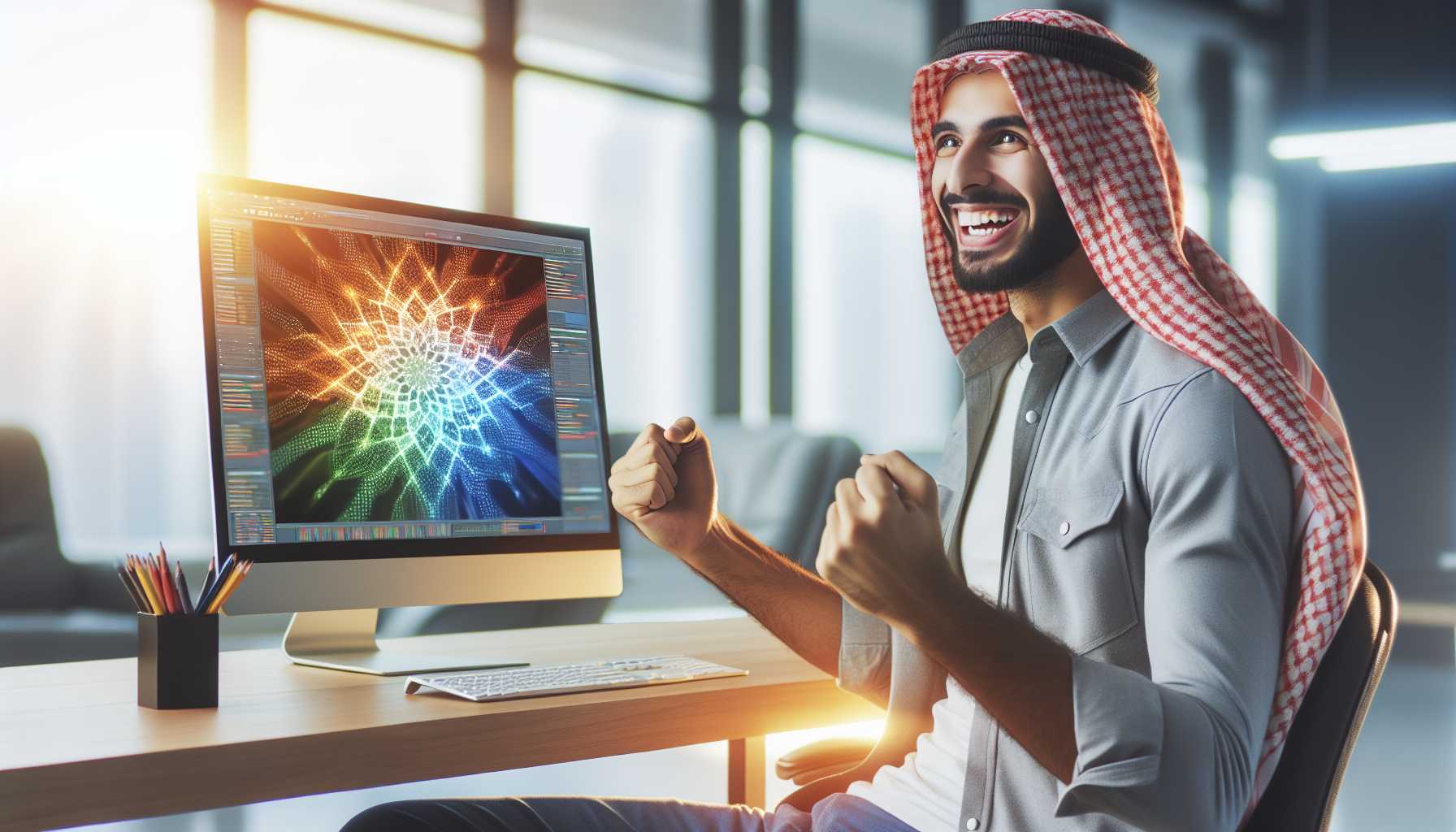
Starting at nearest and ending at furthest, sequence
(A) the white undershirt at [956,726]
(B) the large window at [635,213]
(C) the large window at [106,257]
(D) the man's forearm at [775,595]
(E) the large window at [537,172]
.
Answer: (A) the white undershirt at [956,726], (D) the man's forearm at [775,595], (C) the large window at [106,257], (E) the large window at [537,172], (B) the large window at [635,213]

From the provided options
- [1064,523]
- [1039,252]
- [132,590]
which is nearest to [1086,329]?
[1039,252]

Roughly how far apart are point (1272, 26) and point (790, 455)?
5910mm

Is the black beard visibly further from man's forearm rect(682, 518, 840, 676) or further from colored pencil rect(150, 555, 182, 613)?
colored pencil rect(150, 555, 182, 613)

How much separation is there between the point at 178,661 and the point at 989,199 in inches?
37.1

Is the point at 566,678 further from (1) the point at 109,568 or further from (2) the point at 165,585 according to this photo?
(1) the point at 109,568

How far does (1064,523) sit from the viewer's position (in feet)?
3.81

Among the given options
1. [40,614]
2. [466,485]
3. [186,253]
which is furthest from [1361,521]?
[186,253]

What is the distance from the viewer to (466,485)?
4.93 ft

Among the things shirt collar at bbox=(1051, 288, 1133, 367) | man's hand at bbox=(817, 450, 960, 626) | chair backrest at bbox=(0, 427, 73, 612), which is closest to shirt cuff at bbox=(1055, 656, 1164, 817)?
man's hand at bbox=(817, 450, 960, 626)

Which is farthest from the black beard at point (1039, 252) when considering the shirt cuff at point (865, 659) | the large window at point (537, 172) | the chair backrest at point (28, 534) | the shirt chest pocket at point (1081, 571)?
the chair backrest at point (28, 534)

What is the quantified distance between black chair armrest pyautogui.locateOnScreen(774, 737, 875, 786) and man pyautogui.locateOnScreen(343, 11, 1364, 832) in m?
0.07

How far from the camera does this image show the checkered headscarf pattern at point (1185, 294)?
1055mm

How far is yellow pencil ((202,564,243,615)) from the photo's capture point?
1.16 m

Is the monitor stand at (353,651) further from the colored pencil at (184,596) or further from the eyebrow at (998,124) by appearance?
the eyebrow at (998,124)
